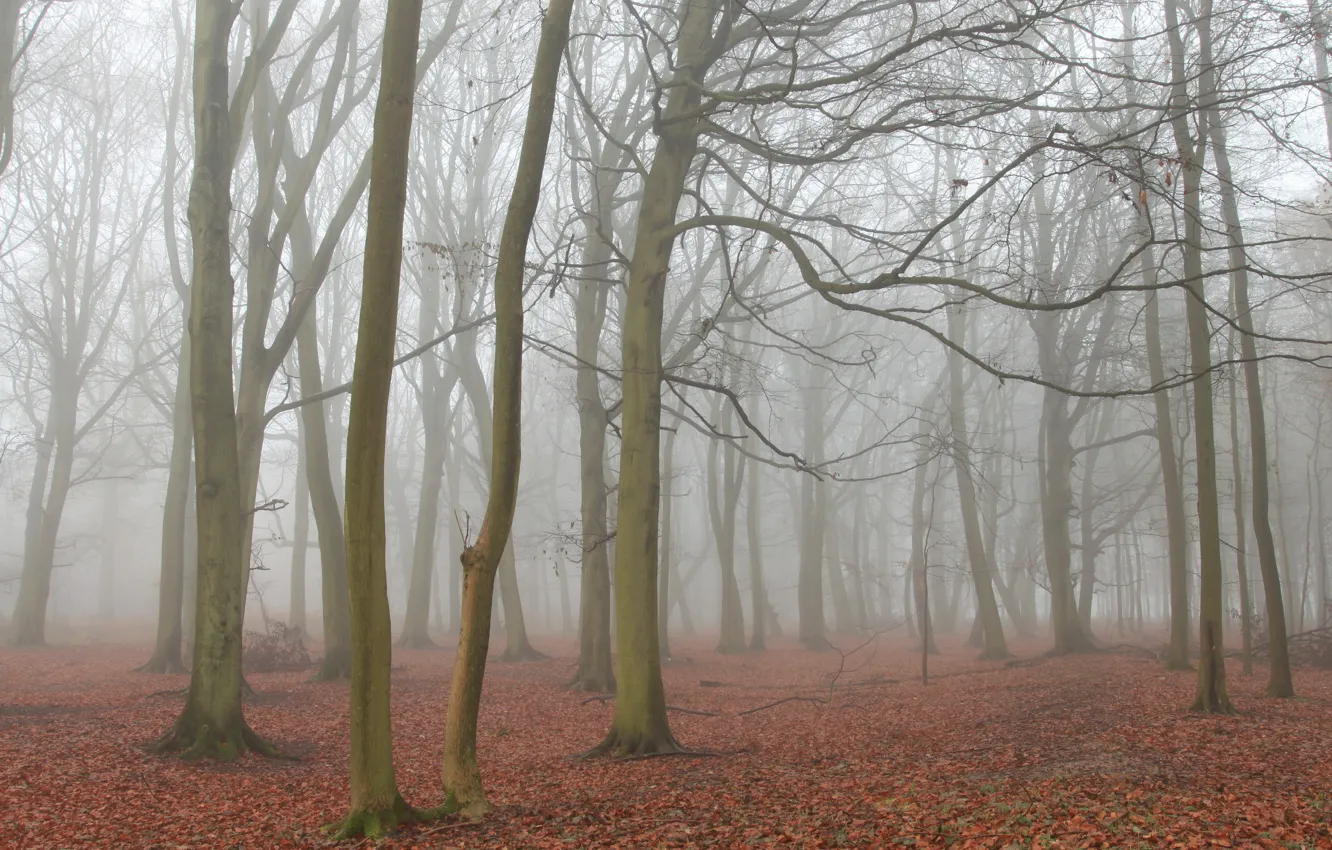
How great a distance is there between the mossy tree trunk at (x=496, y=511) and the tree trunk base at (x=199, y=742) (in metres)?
3.32

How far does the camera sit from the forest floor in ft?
17.1

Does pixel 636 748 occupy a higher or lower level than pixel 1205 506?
lower

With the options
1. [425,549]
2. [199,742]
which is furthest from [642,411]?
[425,549]

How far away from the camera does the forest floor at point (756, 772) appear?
5.23 meters

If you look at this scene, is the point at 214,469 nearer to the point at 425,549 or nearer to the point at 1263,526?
the point at 1263,526

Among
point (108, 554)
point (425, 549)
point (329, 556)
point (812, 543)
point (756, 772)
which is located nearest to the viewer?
point (756, 772)

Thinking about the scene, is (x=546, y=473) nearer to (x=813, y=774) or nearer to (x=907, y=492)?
(x=907, y=492)

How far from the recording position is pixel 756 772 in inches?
286

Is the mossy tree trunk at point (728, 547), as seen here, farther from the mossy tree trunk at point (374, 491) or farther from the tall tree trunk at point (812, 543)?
the mossy tree trunk at point (374, 491)

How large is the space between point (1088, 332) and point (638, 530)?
13892 mm

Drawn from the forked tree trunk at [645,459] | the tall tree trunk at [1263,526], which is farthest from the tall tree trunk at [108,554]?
the tall tree trunk at [1263,526]

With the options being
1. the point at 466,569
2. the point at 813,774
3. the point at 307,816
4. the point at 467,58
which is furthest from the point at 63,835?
the point at 467,58

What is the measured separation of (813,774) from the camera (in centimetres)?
711

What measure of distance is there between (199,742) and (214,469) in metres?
2.36
